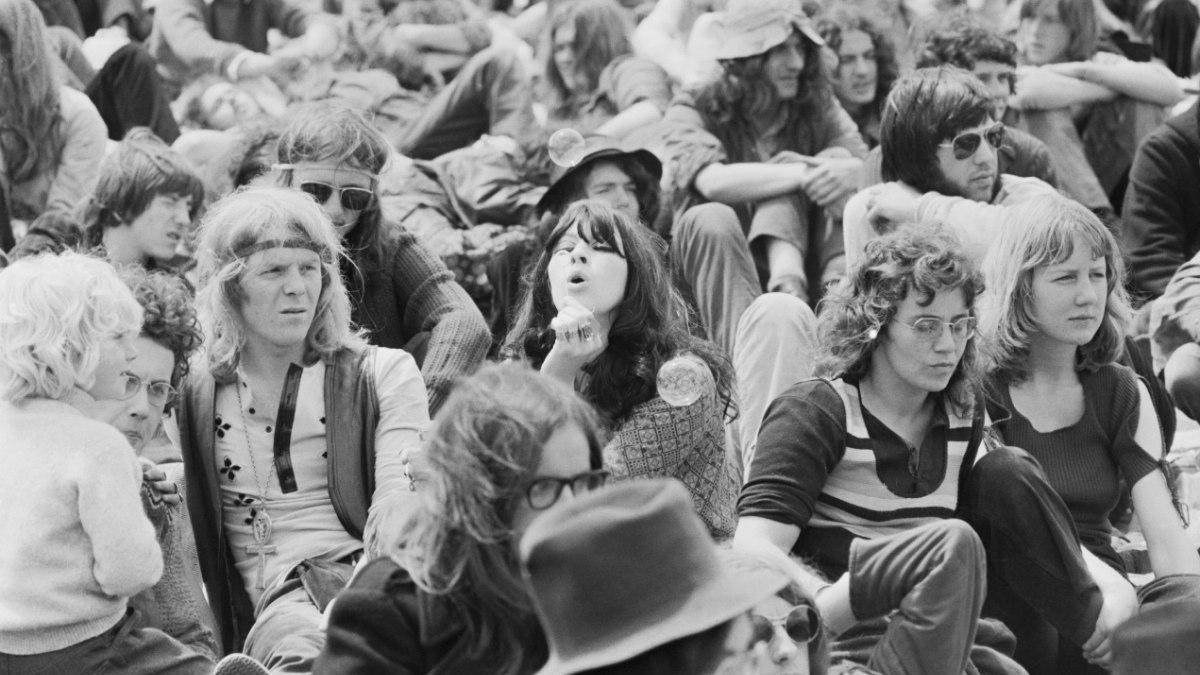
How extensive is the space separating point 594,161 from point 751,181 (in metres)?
0.55

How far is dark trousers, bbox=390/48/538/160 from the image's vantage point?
6625 millimetres

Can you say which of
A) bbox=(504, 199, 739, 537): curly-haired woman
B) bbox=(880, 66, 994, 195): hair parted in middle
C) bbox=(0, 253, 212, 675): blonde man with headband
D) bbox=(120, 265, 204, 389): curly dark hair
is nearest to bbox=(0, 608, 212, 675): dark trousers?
bbox=(0, 253, 212, 675): blonde man with headband

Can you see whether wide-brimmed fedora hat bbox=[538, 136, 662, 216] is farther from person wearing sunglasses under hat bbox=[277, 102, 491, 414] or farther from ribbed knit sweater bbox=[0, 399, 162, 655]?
ribbed knit sweater bbox=[0, 399, 162, 655]

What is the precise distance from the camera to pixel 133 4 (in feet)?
26.9

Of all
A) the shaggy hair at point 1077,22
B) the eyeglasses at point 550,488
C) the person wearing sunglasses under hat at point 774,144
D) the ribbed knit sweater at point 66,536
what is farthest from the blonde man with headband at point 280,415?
the shaggy hair at point 1077,22

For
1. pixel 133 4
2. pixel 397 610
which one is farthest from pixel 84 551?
pixel 133 4

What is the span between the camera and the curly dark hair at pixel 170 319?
13.9 feet

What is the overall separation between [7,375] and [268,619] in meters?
0.68

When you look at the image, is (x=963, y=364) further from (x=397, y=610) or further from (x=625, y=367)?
(x=397, y=610)

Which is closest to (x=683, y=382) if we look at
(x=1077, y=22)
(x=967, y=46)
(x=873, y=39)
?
(x=967, y=46)

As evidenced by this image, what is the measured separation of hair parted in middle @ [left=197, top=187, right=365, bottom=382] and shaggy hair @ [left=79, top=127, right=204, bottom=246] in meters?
1.04

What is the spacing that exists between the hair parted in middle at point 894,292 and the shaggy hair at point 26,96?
3049mm

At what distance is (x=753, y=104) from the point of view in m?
6.04

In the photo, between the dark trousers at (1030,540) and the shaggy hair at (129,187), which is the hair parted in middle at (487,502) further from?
the shaggy hair at (129,187)
